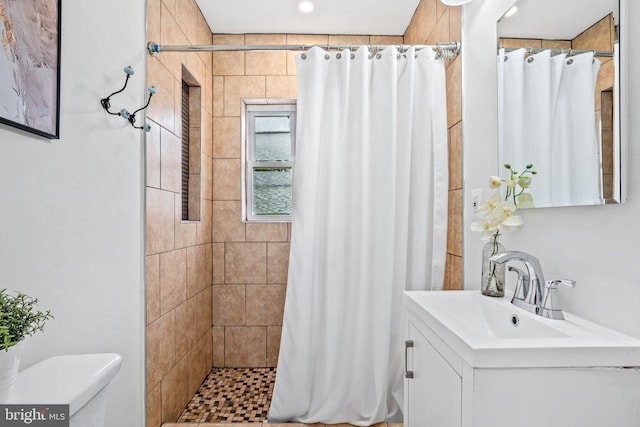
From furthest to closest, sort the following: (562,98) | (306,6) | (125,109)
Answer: (306,6), (125,109), (562,98)

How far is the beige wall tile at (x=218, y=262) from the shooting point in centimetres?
280

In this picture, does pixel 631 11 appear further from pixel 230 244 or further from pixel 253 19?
pixel 230 244

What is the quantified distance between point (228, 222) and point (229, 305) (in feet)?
2.11

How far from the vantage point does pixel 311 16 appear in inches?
99.3

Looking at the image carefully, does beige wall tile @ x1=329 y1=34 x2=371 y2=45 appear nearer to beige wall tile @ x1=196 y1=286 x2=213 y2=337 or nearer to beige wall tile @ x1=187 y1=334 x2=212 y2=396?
beige wall tile @ x1=196 y1=286 x2=213 y2=337

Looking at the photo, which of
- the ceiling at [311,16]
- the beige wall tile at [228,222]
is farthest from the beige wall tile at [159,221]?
the ceiling at [311,16]

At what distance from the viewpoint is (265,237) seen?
110 inches

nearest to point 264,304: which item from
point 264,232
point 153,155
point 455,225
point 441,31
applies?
point 264,232

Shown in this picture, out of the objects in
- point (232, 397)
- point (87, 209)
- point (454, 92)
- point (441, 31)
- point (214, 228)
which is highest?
point (441, 31)

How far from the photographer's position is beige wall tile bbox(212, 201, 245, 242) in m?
2.79

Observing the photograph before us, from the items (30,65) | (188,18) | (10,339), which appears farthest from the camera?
(188,18)

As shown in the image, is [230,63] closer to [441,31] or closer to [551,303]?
[441,31]

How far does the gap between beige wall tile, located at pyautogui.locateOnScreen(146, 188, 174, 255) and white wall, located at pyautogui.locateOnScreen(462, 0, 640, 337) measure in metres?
1.54

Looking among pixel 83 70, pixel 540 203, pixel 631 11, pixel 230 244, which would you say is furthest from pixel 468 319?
pixel 230 244
